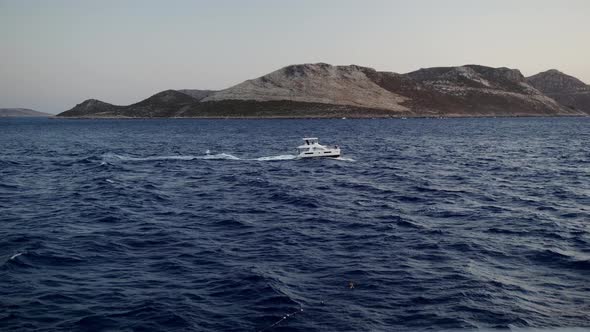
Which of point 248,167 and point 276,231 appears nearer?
point 276,231

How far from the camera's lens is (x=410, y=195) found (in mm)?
37125

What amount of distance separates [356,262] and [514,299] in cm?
649

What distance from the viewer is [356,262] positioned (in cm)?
2081

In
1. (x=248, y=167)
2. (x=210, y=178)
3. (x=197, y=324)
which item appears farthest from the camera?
(x=248, y=167)

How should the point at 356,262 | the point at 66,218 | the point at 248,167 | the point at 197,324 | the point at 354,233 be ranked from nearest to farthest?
the point at 197,324 → the point at 356,262 → the point at 354,233 → the point at 66,218 → the point at 248,167

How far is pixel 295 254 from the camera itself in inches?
873

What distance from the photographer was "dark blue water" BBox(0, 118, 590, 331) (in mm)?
15633

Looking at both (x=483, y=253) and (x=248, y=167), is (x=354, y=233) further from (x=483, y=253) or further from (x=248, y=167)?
(x=248, y=167)

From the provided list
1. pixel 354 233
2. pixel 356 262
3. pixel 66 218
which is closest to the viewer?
pixel 356 262

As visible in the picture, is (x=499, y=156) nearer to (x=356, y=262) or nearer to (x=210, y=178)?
(x=210, y=178)

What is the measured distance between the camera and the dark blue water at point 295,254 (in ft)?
51.3

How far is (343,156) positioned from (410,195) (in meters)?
32.0

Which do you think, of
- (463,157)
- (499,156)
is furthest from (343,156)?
(499,156)

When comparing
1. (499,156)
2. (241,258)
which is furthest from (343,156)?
(241,258)
